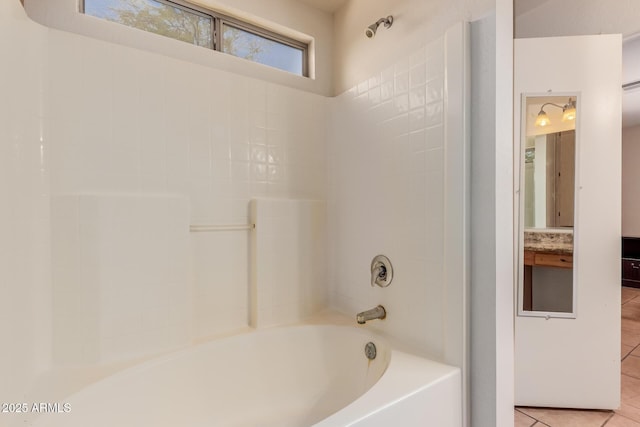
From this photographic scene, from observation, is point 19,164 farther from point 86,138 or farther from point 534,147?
point 534,147

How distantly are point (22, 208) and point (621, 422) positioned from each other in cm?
304

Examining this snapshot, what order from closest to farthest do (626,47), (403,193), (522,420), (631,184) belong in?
(403,193) → (522,420) → (626,47) → (631,184)

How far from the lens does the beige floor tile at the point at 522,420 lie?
168 centimetres

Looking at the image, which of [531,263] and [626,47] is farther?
[626,47]

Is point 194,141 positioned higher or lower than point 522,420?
higher

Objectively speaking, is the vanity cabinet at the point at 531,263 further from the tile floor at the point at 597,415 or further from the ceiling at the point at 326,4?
the ceiling at the point at 326,4

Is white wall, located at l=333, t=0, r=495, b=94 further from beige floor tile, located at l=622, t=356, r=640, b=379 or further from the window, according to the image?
beige floor tile, located at l=622, t=356, r=640, b=379

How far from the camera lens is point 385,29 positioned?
1.64 m

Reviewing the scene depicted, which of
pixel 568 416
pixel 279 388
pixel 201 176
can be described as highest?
pixel 201 176

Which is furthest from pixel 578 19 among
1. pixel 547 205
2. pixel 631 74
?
pixel 631 74

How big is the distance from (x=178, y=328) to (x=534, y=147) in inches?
88.5

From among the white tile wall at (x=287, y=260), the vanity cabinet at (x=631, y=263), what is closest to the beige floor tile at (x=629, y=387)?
the white tile wall at (x=287, y=260)

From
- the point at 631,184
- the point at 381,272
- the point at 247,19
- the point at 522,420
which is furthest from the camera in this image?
the point at 631,184

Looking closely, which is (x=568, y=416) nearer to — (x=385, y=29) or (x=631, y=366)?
(x=631, y=366)
